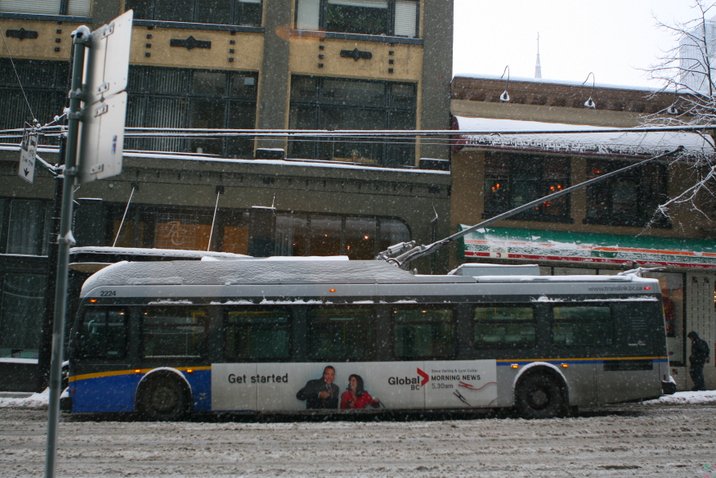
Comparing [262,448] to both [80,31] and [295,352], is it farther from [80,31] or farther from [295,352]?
[80,31]

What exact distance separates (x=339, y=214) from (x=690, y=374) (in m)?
11.9

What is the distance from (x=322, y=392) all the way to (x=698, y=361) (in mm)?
12415

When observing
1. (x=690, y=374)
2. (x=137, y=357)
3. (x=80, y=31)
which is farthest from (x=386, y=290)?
(x=690, y=374)

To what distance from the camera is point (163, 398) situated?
13.2 m

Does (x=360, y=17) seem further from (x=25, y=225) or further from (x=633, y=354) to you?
(x=633, y=354)

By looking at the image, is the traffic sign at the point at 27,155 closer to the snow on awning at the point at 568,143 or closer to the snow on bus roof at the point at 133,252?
the snow on bus roof at the point at 133,252

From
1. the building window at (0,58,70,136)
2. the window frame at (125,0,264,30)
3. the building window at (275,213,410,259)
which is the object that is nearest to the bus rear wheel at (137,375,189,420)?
the building window at (275,213,410,259)

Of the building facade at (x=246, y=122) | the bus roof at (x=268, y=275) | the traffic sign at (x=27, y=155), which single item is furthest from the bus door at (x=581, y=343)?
the traffic sign at (x=27, y=155)

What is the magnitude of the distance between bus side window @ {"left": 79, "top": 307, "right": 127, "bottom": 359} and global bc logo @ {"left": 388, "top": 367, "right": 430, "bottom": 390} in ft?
18.2

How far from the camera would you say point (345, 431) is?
34.2ft

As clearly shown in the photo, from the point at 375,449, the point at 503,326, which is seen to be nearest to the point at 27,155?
the point at 375,449

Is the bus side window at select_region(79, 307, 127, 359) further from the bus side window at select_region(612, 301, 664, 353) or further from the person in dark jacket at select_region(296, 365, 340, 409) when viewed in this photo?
the bus side window at select_region(612, 301, 664, 353)

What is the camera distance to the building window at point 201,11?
21.3 metres

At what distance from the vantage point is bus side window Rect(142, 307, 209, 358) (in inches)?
524
